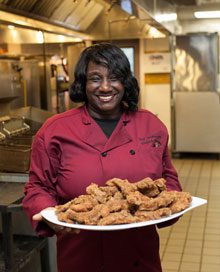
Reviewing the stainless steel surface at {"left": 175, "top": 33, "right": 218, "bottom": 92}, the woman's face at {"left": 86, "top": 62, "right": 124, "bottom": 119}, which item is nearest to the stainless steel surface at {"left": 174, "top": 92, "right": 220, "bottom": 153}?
the stainless steel surface at {"left": 175, "top": 33, "right": 218, "bottom": 92}

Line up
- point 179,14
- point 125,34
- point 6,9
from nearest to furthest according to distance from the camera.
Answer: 1. point 6,9
2. point 125,34
3. point 179,14

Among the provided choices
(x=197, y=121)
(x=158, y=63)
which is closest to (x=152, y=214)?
(x=197, y=121)

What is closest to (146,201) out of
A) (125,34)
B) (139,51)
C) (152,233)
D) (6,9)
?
(152,233)

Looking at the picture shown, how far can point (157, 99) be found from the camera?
7.03 meters

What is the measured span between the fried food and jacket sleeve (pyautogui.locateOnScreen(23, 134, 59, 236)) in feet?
0.44

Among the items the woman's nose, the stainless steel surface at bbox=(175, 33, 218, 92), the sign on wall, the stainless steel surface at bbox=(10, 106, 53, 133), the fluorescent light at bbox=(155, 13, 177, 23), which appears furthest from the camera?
the sign on wall

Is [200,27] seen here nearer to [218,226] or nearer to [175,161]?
[175,161]

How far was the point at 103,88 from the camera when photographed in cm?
142

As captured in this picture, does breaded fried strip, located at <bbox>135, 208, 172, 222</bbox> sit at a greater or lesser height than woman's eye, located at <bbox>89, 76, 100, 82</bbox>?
lesser

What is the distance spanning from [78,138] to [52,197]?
22 cm

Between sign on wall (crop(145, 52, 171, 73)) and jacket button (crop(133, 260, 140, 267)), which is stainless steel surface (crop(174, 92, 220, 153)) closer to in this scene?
sign on wall (crop(145, 52, 171, 73))

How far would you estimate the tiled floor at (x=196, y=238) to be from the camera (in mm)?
3119

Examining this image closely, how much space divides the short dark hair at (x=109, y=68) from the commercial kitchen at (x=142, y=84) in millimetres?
681

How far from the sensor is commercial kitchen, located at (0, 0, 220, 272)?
2.47 metres
